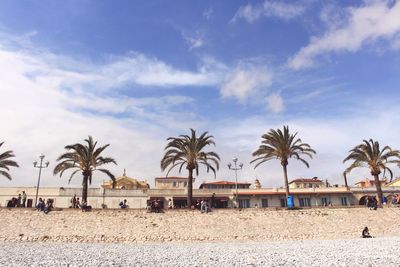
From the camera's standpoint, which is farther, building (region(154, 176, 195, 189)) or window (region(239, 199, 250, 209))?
A: building (region(154, 176, 195, 189))

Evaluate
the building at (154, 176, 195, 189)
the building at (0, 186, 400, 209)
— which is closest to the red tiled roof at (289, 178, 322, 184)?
the building at (0, 186, 400, 209)

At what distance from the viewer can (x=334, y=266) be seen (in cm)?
1347

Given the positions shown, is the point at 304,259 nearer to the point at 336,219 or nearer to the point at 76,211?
the point at 336,219

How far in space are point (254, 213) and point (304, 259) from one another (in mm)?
16918

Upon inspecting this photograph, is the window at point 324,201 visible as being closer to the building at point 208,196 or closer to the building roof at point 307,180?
→ the building at point 208,196

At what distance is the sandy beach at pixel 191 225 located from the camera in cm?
2825

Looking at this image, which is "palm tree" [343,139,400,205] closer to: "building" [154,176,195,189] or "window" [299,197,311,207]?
"window" [299,197,311,207]

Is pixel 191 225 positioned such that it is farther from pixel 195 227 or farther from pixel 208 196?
pixel 208 196

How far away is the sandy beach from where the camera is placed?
28.2 meters

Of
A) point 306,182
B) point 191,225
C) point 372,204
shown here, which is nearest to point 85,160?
point 191,225

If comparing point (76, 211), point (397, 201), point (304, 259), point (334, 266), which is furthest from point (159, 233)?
point (397, 201)

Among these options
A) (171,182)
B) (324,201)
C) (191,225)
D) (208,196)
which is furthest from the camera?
(171,182)

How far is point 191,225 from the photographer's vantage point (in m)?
30.3

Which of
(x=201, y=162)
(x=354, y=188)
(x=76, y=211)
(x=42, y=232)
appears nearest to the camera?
(x=42, y=232)
